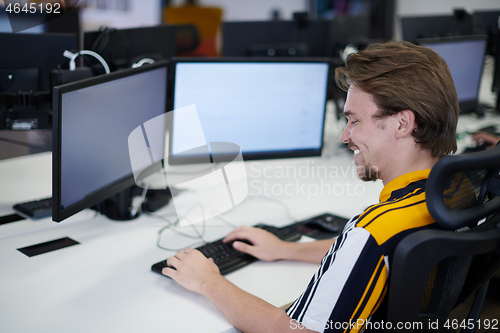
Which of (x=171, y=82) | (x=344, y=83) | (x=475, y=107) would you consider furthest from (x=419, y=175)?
(x=475, y=107)

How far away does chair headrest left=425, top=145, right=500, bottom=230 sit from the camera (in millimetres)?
656

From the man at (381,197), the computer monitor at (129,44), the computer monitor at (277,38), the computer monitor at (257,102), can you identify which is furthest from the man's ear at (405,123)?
the computer monitor at (277,38)

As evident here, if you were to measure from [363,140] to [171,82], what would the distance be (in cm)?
72

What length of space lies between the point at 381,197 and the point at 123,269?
63 cm

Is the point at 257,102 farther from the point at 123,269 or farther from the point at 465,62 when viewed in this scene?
the point at 465,62

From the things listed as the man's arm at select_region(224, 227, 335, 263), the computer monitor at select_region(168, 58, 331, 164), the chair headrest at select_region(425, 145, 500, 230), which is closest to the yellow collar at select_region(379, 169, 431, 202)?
the chair headrest at select_region(425, 145, 500, 230)

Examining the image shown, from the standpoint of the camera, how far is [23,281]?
1012mm

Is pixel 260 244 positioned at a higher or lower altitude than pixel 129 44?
lower

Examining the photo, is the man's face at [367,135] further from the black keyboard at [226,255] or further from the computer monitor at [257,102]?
the computer monitor at [257,102]

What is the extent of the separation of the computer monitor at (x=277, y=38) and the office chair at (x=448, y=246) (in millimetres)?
1608

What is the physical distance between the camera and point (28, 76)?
1.42 meters

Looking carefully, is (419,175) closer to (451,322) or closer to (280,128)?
(451,322)

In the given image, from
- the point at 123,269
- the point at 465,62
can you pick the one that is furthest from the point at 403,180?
the point at 465,62

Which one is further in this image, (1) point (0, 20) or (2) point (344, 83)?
(1) point (0, 20)
